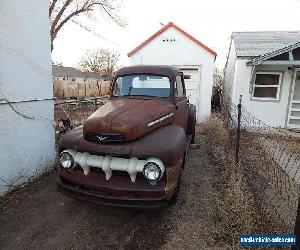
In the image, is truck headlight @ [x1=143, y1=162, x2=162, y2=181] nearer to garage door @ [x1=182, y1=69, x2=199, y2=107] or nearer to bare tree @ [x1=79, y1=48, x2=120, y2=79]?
garage door @ [x1=182, y1=69, x2=199, y2=107]

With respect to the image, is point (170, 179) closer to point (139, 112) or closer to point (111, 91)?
point (139, 112)

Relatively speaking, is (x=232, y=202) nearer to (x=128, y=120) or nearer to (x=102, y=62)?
(x=128, y=120)

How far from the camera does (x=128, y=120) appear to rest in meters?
3.57

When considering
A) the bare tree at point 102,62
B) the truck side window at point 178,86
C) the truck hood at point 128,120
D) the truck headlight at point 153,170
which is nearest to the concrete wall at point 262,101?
the truck side window at point 178,86

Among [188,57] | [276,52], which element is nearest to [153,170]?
[276,52]

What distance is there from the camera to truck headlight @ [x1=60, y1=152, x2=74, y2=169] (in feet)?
11.7

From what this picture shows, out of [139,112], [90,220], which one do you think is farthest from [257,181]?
[90,220]

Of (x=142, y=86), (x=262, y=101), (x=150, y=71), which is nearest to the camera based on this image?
(x=142, y=86)

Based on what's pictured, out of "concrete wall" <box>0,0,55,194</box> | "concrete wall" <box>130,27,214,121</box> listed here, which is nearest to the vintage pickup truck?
"concrete wall" <box>0,0,55,194</box>

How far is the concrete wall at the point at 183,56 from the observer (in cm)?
1180

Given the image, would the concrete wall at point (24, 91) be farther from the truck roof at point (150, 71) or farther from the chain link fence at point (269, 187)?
the chain link fence at point (269, 187)

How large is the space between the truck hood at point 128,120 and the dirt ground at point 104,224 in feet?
4.26

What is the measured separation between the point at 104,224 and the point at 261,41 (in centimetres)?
1237

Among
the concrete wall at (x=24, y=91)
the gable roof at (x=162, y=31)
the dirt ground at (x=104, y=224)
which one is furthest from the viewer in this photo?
the gable roof at (x=162, y=31)
